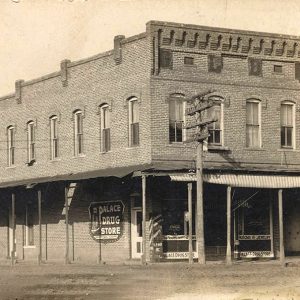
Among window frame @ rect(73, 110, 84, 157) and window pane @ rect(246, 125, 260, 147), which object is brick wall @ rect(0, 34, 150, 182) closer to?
window frame @ rect(73, 110, 84, 157)

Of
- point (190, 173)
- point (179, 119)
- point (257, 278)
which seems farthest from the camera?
point (179, 119)

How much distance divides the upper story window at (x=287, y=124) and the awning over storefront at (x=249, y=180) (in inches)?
96.7

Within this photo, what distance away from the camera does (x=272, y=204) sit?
2973 centimetres

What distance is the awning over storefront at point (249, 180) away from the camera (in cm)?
2606

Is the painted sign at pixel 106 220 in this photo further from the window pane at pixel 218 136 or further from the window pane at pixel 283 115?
the window pane at pixel 283 115

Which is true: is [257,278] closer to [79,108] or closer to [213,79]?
[213,79]

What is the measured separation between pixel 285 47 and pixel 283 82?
1339 millimetres

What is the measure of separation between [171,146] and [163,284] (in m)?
10.1

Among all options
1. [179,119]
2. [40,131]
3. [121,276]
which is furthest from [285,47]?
[121,276]

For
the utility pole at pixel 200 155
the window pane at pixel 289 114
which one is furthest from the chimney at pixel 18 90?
the window pane at pixel 289 114

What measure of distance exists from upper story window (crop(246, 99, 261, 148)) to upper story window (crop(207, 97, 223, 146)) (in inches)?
47.8

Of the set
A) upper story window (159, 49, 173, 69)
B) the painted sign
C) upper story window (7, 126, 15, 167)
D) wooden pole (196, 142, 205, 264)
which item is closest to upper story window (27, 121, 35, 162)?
upper story window (7, 126, 15, 167)

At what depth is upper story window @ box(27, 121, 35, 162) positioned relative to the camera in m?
34.9

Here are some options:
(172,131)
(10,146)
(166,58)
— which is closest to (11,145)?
(10,146)
